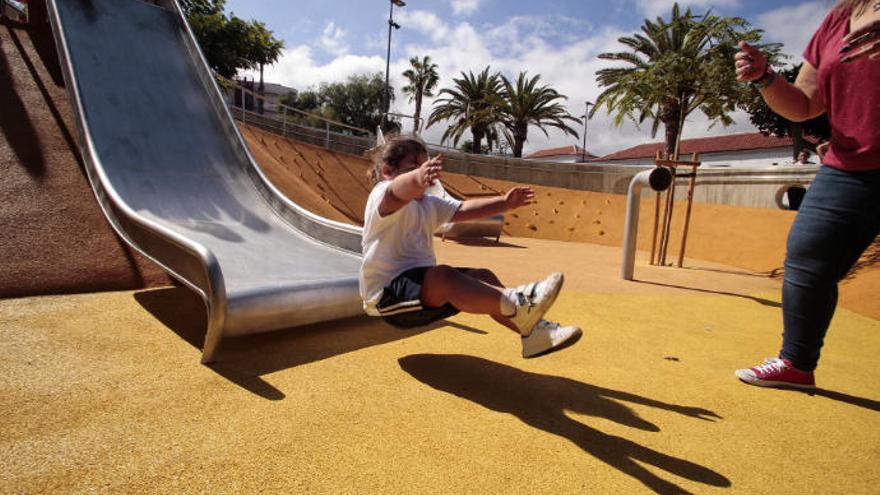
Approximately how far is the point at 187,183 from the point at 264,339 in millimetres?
2636

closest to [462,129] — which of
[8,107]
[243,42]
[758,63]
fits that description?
[243,42]

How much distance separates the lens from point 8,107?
551 centimetres

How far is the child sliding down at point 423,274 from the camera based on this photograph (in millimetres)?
2285

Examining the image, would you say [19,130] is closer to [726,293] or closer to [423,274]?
[423,274]

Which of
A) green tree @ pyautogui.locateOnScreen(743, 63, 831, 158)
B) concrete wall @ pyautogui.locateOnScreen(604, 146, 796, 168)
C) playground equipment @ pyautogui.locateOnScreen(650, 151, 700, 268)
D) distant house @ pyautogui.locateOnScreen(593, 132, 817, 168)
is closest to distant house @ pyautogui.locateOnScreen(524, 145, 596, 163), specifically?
distant house @ pyautogui.locateOnScreen(593, 132, 817, 168)

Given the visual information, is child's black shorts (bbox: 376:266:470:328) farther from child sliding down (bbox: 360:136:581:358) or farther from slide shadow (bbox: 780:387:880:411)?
slide shadow (bbox: 780:387:880:411)

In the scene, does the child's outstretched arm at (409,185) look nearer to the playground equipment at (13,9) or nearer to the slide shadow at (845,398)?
the slide shadow at (845,398)

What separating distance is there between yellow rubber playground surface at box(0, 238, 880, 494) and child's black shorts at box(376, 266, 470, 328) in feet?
1.27

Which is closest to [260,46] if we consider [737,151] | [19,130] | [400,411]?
[19,130]

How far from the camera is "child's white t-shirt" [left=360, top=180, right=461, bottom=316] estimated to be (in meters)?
2.51

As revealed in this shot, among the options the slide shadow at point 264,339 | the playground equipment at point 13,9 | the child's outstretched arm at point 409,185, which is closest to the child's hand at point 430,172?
the child's outstretched arm at point 409,185

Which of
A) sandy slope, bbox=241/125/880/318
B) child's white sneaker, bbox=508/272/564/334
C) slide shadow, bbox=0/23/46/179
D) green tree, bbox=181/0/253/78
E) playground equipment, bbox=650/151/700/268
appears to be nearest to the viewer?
→ child's white sneaker, bbox=508/272/564/334

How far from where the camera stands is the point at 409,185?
215 cm

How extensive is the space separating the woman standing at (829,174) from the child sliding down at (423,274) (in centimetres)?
132
